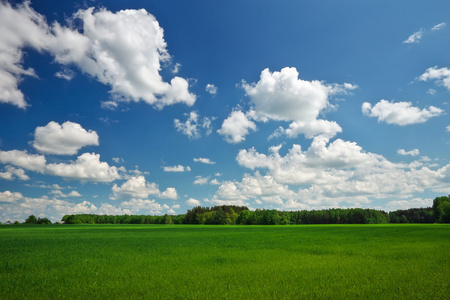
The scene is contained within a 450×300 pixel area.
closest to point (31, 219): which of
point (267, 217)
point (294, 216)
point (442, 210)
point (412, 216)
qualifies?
point (267, 217)

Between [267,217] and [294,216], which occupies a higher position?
[267,217]

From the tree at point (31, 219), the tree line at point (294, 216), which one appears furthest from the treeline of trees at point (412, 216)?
the tree at point (31, 219)

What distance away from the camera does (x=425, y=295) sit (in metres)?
8.05

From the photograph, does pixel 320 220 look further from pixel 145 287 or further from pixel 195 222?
pixel 145 287

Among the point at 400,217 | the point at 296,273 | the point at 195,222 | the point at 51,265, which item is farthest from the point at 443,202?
the point at 51,265

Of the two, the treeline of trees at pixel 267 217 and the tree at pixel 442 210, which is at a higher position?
the tree at pixel 442 210

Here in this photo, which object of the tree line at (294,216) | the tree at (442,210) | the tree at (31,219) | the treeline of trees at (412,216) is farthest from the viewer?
the tree at (31,219)

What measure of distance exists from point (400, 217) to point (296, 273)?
210 meters

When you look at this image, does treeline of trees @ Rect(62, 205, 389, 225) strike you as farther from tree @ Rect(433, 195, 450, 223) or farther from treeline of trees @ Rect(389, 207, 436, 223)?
tree @ Rect(433, 195, 450, 223)

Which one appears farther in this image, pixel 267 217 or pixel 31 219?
pixel 31 219

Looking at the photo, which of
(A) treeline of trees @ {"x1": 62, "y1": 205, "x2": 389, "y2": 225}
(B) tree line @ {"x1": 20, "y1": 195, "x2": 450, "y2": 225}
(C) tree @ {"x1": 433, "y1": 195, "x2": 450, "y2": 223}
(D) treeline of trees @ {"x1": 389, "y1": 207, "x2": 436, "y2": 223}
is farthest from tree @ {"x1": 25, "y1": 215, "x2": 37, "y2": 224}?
(D) treeline of trees @ {"x1": 389, "y1": 207, "x2": 436, "y2": 223}

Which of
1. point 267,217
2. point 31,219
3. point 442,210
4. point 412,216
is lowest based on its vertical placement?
point 31,219

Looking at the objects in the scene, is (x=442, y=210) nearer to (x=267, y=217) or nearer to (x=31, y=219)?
(x=267, y=217)

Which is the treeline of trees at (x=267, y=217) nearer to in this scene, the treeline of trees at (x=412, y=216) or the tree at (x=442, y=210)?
the treeline of trees at (x=412, y=216)
